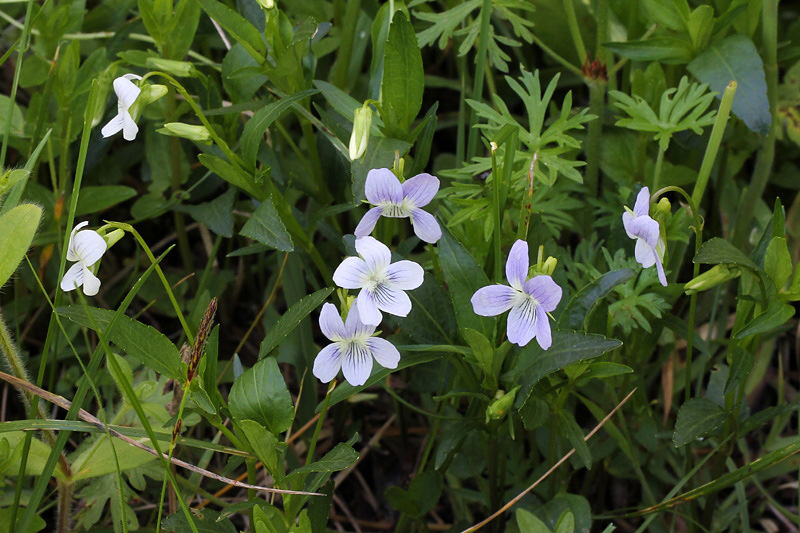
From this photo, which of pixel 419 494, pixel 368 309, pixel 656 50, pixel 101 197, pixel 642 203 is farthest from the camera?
pixel 101 197

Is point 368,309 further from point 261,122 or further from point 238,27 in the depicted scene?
point 238,27

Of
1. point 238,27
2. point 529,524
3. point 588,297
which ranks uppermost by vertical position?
point 238,27

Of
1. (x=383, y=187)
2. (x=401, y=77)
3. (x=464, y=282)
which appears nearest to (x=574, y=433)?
(x=464, y=282)

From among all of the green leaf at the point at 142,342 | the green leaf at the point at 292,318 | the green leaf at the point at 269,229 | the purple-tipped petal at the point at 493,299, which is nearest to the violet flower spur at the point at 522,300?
the purple-tipped petal at the point at 493,299

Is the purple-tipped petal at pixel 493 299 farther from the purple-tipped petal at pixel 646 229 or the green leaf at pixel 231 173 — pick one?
the green leaf at pixel 231 173

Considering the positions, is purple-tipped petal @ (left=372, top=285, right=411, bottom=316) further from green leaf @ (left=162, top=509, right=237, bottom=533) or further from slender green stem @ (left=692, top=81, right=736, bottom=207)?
slender green stem @ (left=692, top=81, right=736, bottom=207)

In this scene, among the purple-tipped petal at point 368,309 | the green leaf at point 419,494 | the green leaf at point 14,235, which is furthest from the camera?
the green leaf at point 419,494
